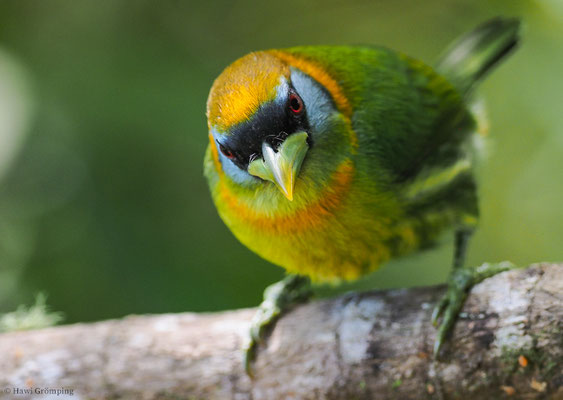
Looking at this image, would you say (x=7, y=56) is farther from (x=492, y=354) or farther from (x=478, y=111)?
(x=492, y=354)

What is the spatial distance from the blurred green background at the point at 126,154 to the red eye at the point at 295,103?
105 centimetres

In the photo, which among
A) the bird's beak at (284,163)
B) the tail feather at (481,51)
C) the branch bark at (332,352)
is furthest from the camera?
the tail feather at (481,51)

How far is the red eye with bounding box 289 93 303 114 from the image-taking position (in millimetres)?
2033

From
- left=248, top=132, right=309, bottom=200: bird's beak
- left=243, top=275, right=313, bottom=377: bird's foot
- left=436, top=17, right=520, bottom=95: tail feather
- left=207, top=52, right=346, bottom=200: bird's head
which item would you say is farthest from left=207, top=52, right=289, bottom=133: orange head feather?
left=436, top=17, right=520, bottom=95: tail feather

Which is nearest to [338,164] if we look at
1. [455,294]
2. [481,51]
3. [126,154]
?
[455,294]

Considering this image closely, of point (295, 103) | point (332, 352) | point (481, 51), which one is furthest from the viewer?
point (481, 51)

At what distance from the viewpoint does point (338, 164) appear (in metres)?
2.22

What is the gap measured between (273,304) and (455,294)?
773 mm

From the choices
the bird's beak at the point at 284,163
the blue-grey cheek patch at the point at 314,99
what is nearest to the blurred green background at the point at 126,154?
the blue-grey cheek patch at the point at 314,99

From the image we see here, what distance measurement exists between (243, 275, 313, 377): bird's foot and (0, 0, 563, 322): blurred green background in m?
0.30

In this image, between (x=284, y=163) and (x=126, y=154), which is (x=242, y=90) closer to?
(x=284, y=163)

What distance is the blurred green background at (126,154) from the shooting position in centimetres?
297

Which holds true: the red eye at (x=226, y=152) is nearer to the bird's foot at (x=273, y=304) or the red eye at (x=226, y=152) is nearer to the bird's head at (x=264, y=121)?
the bird's head at (x=264, y=121)

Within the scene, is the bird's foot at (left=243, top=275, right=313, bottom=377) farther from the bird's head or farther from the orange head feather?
the orange head feather
